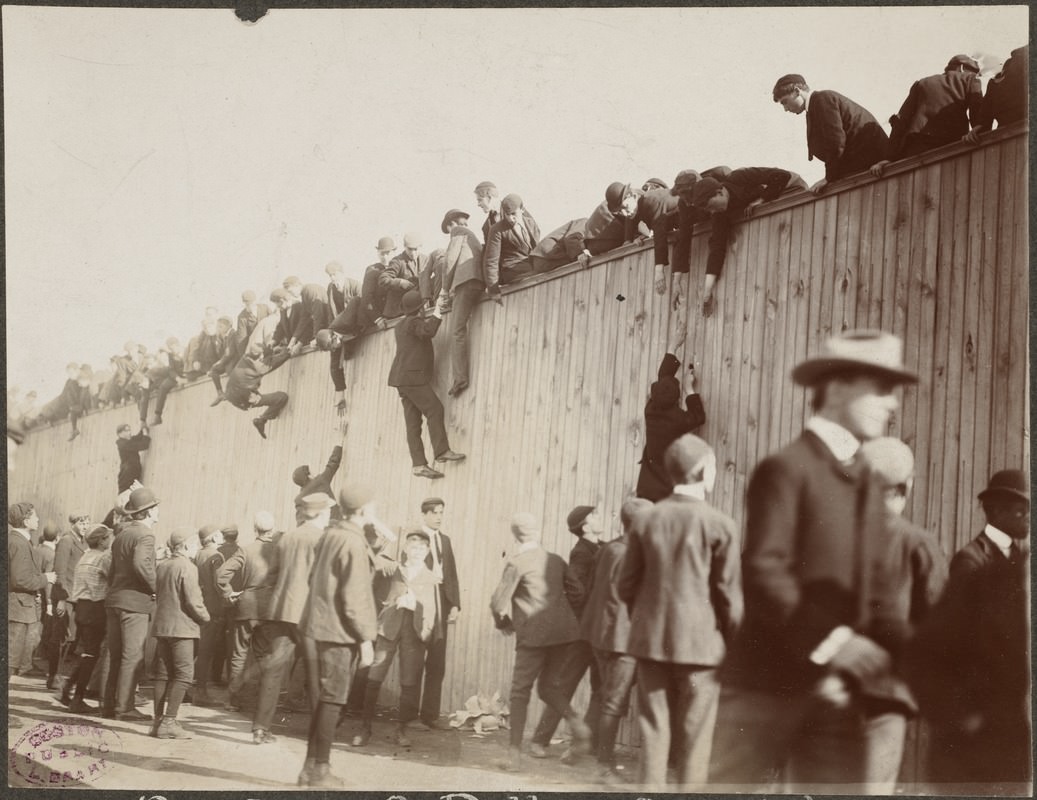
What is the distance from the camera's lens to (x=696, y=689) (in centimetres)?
536

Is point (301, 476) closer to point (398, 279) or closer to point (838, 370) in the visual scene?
point (398, 279)

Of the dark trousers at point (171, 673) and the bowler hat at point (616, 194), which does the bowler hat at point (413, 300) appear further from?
the dark trousers at point (171, 673)

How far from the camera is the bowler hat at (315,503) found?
6.42m

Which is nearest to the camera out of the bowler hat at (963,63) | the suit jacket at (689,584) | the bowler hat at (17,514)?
the suit jacket at (689,584)

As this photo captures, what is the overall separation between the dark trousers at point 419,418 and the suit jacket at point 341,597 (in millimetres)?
661

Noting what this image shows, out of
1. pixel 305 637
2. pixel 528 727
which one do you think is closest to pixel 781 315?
pixel 528 727

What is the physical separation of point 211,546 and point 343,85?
99.5 inches

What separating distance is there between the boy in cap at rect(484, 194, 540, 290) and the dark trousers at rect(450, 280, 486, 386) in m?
0.10

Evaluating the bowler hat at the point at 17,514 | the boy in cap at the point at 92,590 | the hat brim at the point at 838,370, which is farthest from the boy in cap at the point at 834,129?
the bowler hat at the point at 17,514

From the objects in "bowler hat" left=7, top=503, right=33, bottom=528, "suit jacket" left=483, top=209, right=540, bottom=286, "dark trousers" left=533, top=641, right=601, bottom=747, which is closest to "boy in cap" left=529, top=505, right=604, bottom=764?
"dark trousers" left=533, top=641, right=601, bottom=747

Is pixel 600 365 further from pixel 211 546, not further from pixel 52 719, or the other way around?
pixel 52 719

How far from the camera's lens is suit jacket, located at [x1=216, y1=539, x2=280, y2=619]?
6434 mm

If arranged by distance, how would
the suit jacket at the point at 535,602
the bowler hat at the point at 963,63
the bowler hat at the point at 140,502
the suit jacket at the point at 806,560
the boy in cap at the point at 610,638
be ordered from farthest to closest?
the bowler hat at the point at 140,502 < the suit jacket at the point at 535,602 < the bowler hat at the point at 963,63 < the boy in cap at the point at 610,638 < the suit jacket at the point at 806,560

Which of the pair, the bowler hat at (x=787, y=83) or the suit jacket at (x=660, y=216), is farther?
the suit jacket at (x=660, y=216)
